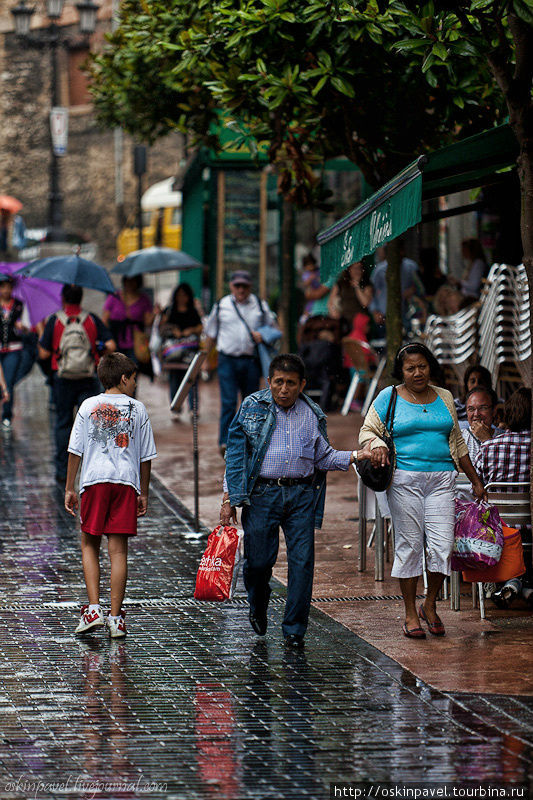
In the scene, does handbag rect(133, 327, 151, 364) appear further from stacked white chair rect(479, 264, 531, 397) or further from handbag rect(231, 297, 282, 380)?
stacked white chair rect(479, 264, 531, 397)

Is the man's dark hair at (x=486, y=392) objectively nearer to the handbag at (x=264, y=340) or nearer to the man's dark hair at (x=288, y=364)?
the man's dark hair at (x=288, y=364)

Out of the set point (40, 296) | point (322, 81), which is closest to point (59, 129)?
point (40, 296)

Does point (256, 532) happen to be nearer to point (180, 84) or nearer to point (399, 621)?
point (399, 621)

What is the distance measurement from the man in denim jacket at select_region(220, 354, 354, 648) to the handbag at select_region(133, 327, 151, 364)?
27.5 feet

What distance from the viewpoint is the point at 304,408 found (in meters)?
7.64

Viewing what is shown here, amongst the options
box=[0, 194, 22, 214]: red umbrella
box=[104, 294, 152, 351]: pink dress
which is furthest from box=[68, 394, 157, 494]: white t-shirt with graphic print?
box=[0, 194, 22, 214]: red umbrella

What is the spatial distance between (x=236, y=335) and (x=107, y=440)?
23.0ft

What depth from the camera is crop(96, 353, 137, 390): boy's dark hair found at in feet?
25.8

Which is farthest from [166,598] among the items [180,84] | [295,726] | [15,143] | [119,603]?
[15,143]

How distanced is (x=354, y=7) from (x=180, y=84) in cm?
471

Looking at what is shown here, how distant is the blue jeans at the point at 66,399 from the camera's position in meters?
13.1

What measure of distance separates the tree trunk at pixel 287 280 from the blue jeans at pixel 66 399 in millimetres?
4340

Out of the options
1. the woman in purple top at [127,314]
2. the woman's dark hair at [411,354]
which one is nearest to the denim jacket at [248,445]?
the woman's dark hair at [411,354]

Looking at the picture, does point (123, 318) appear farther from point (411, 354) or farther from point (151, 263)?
point (411, 354)
